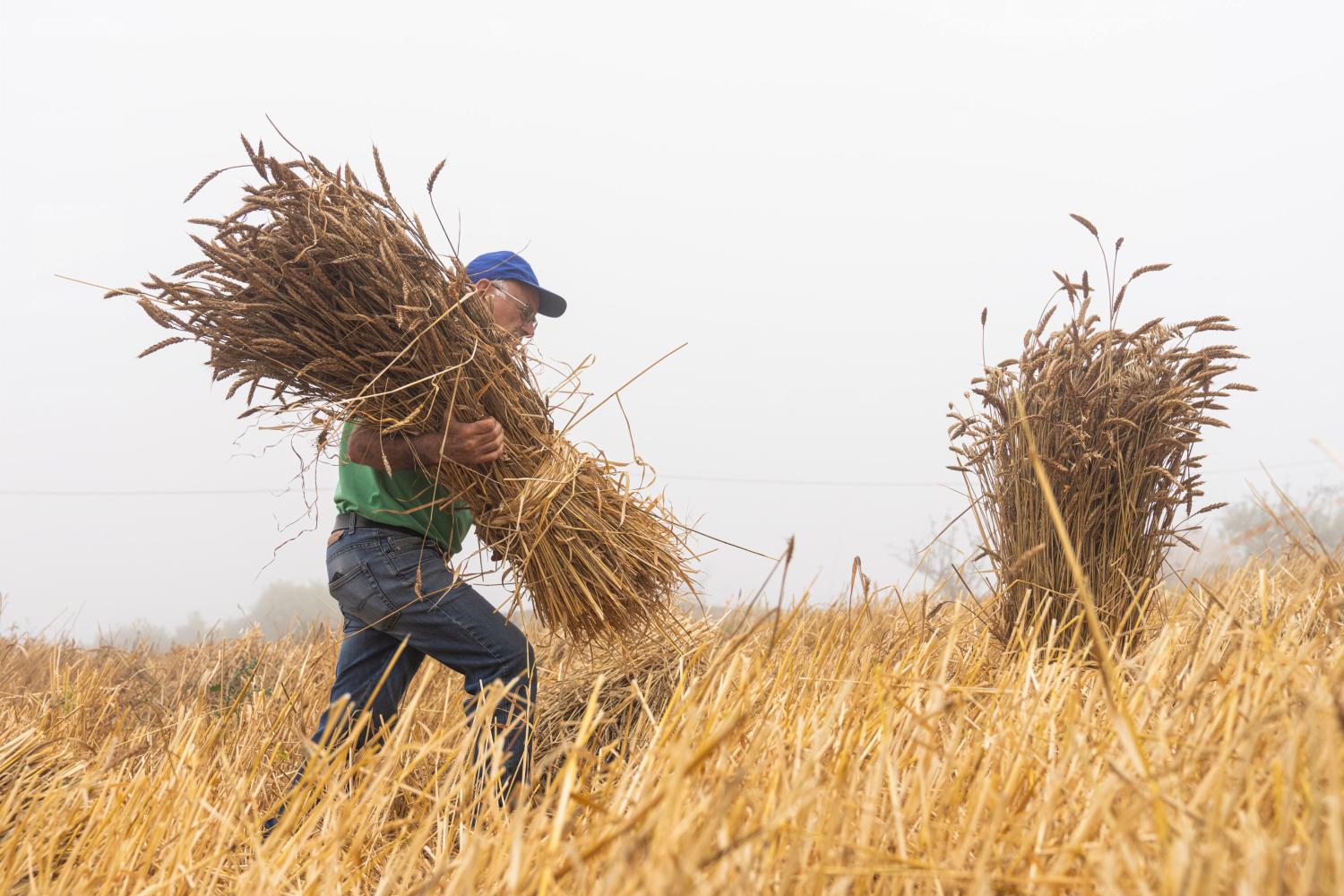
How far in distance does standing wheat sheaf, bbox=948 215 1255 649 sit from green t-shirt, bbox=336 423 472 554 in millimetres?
1479

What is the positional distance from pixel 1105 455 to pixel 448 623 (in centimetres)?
172

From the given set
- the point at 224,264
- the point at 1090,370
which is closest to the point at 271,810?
the point at 224,264

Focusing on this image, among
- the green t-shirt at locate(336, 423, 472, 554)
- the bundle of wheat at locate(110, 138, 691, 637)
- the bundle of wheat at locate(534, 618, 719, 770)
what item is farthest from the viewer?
the bundle of wheat at locate(534, 618, 719, 770)

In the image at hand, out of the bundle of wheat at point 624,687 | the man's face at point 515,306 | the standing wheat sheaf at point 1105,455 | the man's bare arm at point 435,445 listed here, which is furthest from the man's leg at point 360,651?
the standing wheat sheaf at point 1105,455

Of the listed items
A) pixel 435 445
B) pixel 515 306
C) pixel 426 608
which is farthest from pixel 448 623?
pixel 515 306

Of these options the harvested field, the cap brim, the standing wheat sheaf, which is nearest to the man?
the harvested field

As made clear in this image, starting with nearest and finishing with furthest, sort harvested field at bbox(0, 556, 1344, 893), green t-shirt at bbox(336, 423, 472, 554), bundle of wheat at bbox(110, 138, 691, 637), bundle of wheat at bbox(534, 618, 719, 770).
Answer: harvested field at bbox(0, 556, 1344, 893), bundle of wheat at bbox(110, 138, 691, 637), green t-shirt at bbox(336, 423, 472, 554), bundle of wheat at bbox(534, 618, 719, 770)

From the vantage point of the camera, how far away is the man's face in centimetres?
265

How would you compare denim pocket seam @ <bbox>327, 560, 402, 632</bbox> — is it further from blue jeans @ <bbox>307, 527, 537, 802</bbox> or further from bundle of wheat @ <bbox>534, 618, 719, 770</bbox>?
bundle of wheat @ <bbox>534, 618, 719, 770</bbox>

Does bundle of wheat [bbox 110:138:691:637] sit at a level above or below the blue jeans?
above

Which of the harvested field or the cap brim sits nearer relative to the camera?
the harvested field

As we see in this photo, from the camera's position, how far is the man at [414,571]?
2178 mm

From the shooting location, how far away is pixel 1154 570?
2350 mm

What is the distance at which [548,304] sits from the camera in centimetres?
290
